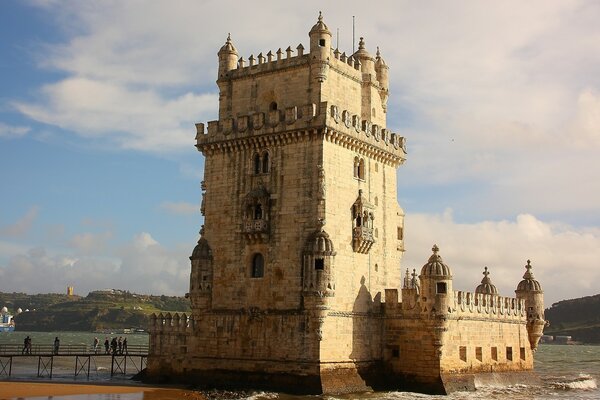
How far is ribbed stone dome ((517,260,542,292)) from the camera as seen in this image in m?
53.5

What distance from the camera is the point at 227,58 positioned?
4656cm

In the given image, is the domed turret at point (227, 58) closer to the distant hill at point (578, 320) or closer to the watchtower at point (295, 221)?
the watchtower at point (295, 221)

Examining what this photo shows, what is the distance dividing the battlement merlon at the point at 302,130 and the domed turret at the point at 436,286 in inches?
294

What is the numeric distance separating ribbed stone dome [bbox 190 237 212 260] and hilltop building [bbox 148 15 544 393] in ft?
0.31

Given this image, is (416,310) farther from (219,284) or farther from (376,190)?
(219,284)

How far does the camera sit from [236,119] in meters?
44.5

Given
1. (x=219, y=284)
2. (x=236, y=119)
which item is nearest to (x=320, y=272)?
(x=219, y=284)

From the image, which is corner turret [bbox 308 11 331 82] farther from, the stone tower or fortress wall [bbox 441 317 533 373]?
fortress wall [bbox 441 317 533 373]

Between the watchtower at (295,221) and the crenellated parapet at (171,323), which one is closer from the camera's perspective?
the watchtower at (295,221)

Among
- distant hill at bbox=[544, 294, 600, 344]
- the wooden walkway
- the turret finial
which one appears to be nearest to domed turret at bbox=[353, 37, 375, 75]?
the turret finial

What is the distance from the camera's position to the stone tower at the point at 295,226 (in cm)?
4019

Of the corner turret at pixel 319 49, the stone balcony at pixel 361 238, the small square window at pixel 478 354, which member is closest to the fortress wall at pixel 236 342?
the stone balcony at pixel 361 238

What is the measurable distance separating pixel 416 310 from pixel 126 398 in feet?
52.0

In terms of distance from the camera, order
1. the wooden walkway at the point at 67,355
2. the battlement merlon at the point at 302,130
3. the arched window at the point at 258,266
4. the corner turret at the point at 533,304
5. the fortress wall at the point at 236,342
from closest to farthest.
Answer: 1. the fortress wall at the point at 236,342
2. the battlement merlon at the point at 302,130
3. the arched window at the point at 258,266
4. the wooden walkway at the point at 67,355
5. the corner turret at the point at 533,304
